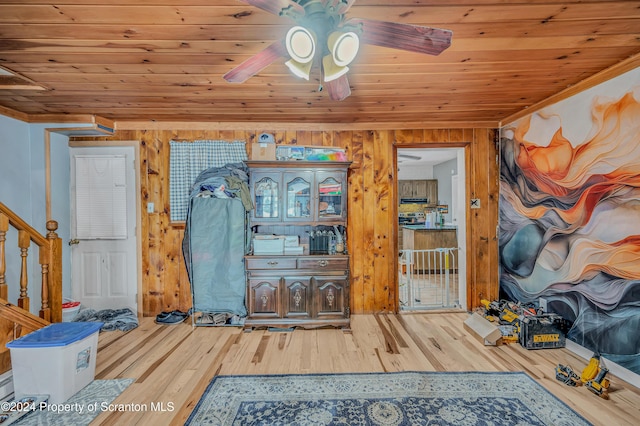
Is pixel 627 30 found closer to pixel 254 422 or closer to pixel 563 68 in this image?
pixel 563 68

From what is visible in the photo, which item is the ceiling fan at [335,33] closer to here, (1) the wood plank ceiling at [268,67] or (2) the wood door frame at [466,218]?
(1) the wood plank ceiling at [268,67]

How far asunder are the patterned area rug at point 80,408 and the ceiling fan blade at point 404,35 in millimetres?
2739

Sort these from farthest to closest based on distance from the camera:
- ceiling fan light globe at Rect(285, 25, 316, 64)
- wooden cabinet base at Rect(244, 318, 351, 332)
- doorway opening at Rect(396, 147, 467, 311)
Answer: doorway opening at Rect(396, 147, 467, 311), wooden cabinet base at Rect(244, 318, 351, 332), ceiling fan light globe at Rect(285, 25, 316, 64)

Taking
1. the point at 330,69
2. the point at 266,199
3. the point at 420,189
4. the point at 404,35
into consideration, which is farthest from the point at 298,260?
the point at 420,189

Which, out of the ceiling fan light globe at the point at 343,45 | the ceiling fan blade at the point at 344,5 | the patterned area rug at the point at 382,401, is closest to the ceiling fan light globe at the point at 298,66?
the ceiling fan light globe at the point at 343,45

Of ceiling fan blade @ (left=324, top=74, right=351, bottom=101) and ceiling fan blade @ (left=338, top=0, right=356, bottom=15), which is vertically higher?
ceiling fan blade @ (left=338, top=0, right=356, bottom=15)

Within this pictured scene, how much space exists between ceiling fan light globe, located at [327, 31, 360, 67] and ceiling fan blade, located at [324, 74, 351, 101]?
0.97ft

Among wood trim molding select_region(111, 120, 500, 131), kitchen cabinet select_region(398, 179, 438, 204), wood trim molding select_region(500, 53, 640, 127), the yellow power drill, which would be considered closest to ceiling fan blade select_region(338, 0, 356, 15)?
wood trim molding select_region(500, 53, 640, 127)

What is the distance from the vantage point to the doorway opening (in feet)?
12.9

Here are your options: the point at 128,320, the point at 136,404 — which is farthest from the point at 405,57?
the point at 128,320

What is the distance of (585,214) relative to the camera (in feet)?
8.30

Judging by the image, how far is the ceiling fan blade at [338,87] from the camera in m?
1.72

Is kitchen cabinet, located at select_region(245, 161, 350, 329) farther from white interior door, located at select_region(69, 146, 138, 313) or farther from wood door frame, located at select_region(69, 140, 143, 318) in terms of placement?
white interior door, located at select_region(69, 146, 138, 313)

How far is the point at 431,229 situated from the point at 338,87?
471cm
